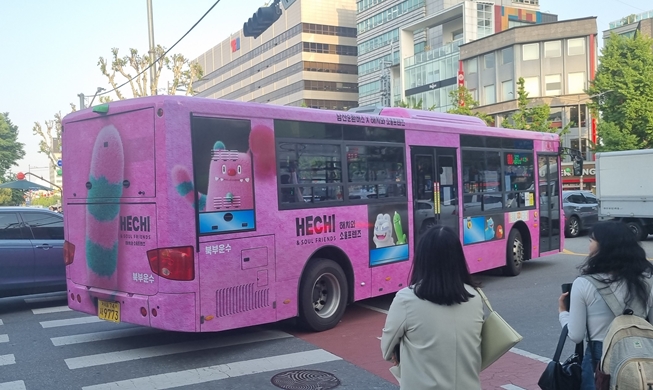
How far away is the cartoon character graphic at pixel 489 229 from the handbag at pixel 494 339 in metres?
8.78

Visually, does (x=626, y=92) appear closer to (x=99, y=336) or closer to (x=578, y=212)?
(x=578, y=212)

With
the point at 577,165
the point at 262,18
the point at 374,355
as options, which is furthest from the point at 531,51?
the point at 374,355

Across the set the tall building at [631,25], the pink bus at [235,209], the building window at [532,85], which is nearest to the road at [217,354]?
the pink bus at [235,209]

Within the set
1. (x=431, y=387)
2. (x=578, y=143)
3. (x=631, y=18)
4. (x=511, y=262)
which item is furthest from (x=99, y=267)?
(x=631, y=18)

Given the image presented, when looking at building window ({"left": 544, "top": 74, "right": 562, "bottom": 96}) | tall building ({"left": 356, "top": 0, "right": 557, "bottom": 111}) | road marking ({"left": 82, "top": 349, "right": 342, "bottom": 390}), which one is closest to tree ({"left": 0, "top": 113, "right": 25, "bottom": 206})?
tall building ({"left": 356, "top": 0, "right": 557, "bottom": 111})

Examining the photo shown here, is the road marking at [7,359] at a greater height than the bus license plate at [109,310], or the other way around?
the bus license plate at [109,310]

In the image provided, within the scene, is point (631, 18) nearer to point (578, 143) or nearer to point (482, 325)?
point (578, 143)

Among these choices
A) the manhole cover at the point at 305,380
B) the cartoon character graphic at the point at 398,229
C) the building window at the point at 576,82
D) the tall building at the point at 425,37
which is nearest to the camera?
the manhole cover at the point at 305,380

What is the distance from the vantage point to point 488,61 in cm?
5497

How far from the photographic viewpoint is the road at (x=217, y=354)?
21.0 ft

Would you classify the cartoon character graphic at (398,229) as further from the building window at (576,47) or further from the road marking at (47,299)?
the building window at (576,47)

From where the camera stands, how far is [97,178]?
25.1 feet

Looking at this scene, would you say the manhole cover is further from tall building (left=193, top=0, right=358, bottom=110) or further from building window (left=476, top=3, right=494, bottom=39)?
tall building (left=193, top=0, right=358, bottom=110)

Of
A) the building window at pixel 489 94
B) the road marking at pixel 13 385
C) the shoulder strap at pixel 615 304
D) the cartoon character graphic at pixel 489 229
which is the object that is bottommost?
the road marking at pixel 13 385
